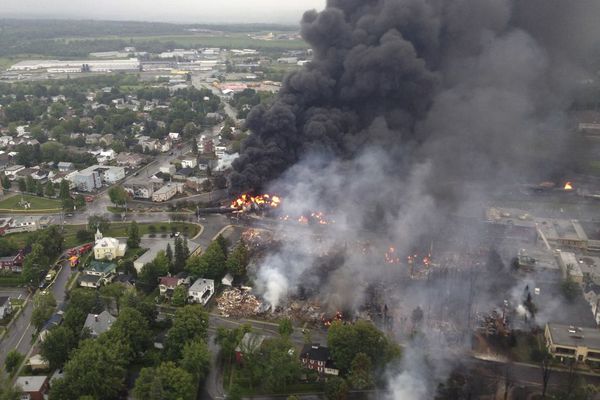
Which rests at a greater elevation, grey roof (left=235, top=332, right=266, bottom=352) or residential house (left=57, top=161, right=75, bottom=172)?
residential house (left=57, top=161, right=75, bottom=172)

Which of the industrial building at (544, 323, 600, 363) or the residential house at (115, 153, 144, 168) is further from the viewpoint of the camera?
the residential house at (115, 153, 144, 168)

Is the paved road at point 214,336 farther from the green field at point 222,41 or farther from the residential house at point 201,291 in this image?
the green field at point 222,41

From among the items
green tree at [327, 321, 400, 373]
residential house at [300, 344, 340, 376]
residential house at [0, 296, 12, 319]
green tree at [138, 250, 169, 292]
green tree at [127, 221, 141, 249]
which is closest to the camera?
green tree at [327, 321, 400, 373]

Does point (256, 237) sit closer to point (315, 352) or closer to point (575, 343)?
point (315, 352)

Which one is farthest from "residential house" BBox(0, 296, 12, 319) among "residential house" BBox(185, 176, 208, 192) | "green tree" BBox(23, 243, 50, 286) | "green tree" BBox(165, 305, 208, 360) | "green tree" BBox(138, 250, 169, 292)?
"residential house" BBox(185, 176, 208, 192)

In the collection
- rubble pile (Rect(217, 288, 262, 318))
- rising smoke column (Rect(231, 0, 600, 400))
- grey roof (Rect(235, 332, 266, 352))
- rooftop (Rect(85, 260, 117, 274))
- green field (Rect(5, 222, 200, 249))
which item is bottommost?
rubble pile (Rect(217, 288, 262, 318))

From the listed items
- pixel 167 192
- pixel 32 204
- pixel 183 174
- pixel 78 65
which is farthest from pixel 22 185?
pixel 78 65

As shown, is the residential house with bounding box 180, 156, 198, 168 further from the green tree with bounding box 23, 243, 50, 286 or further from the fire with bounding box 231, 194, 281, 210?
the green tree with bounding box 23, 243, 50, 286

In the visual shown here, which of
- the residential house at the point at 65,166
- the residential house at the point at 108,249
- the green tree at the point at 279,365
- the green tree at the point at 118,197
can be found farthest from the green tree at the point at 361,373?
the residential house at the point at 65,166
